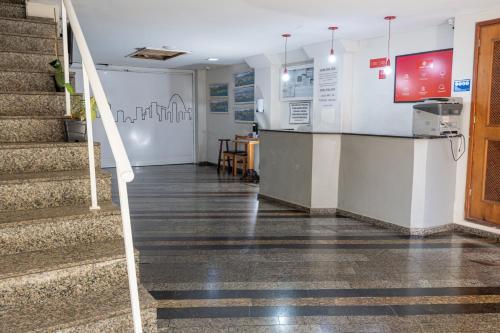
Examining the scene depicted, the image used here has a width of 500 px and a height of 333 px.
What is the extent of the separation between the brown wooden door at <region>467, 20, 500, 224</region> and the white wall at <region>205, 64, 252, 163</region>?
5621mm

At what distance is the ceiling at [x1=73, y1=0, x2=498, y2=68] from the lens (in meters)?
4.68

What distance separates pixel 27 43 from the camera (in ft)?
12.3

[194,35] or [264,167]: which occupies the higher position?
[194,35]

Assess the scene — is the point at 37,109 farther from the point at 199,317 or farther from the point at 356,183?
the point at 356,183

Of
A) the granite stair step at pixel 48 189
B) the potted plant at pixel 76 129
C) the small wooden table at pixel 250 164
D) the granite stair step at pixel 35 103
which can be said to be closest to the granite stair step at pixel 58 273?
the granite stair step at pixel 48 189

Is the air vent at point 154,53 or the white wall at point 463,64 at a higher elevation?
the air vent at point 154,53

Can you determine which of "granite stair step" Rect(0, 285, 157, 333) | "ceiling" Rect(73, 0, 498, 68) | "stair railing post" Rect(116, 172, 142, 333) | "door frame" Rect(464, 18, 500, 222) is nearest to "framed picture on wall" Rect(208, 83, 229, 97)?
"ceiling" Rect(73, 0, 498, 68)

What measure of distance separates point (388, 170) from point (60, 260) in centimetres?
397

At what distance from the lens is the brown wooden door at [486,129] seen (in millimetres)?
4605

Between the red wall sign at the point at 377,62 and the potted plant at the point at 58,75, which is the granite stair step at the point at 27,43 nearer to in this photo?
the potted plant at the point at 58,75

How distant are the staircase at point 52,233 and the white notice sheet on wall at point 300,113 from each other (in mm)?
5563

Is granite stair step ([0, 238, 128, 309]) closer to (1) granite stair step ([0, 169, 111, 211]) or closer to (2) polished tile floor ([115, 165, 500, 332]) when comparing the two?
(1) granite stair step ([0, 169, 111, 211])

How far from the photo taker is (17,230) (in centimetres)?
205

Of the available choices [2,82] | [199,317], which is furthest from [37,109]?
[199,317]
